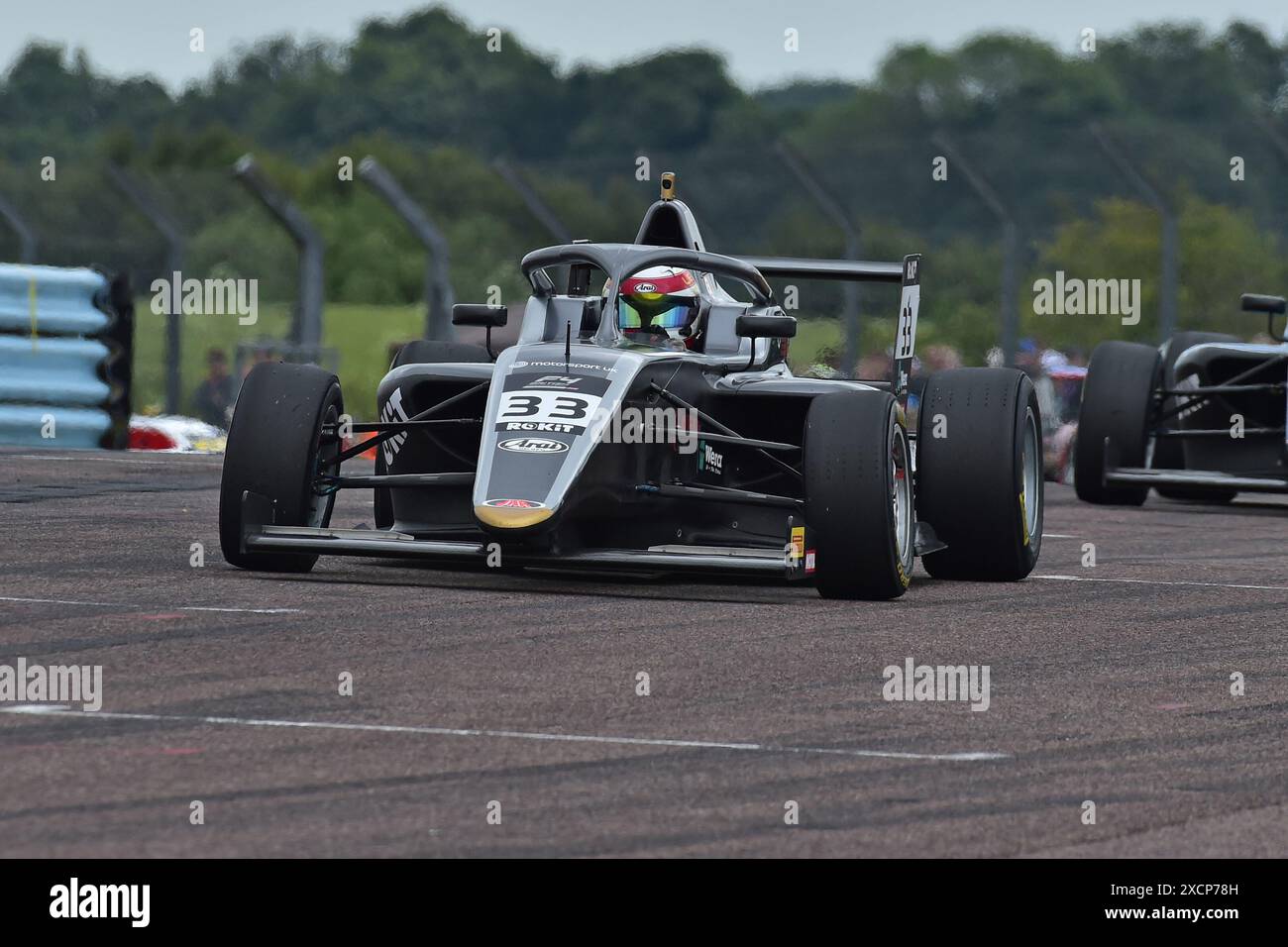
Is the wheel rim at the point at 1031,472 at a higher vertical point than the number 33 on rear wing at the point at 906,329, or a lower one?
lower

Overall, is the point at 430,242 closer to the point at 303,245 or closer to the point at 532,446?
the point at 303,245

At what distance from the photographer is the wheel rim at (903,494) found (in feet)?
33.8

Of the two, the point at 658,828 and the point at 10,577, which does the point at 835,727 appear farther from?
the point at 10,577

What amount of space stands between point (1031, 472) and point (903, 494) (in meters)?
1.17

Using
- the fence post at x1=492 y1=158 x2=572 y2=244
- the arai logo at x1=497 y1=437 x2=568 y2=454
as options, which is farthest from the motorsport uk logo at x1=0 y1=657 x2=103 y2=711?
the fence post at x1=492 y1=158 x2=572 y2=244

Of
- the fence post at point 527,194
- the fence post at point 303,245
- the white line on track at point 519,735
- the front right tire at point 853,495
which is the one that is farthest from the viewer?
the fence post at point 527,194

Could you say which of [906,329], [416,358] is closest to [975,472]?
[906,329]

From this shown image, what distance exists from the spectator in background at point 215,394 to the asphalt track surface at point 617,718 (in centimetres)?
1075

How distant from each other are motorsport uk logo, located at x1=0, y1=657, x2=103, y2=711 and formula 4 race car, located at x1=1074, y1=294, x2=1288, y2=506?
32.4 ft

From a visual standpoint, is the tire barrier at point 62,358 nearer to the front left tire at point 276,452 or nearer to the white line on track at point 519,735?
the front left tire at point 276,452
